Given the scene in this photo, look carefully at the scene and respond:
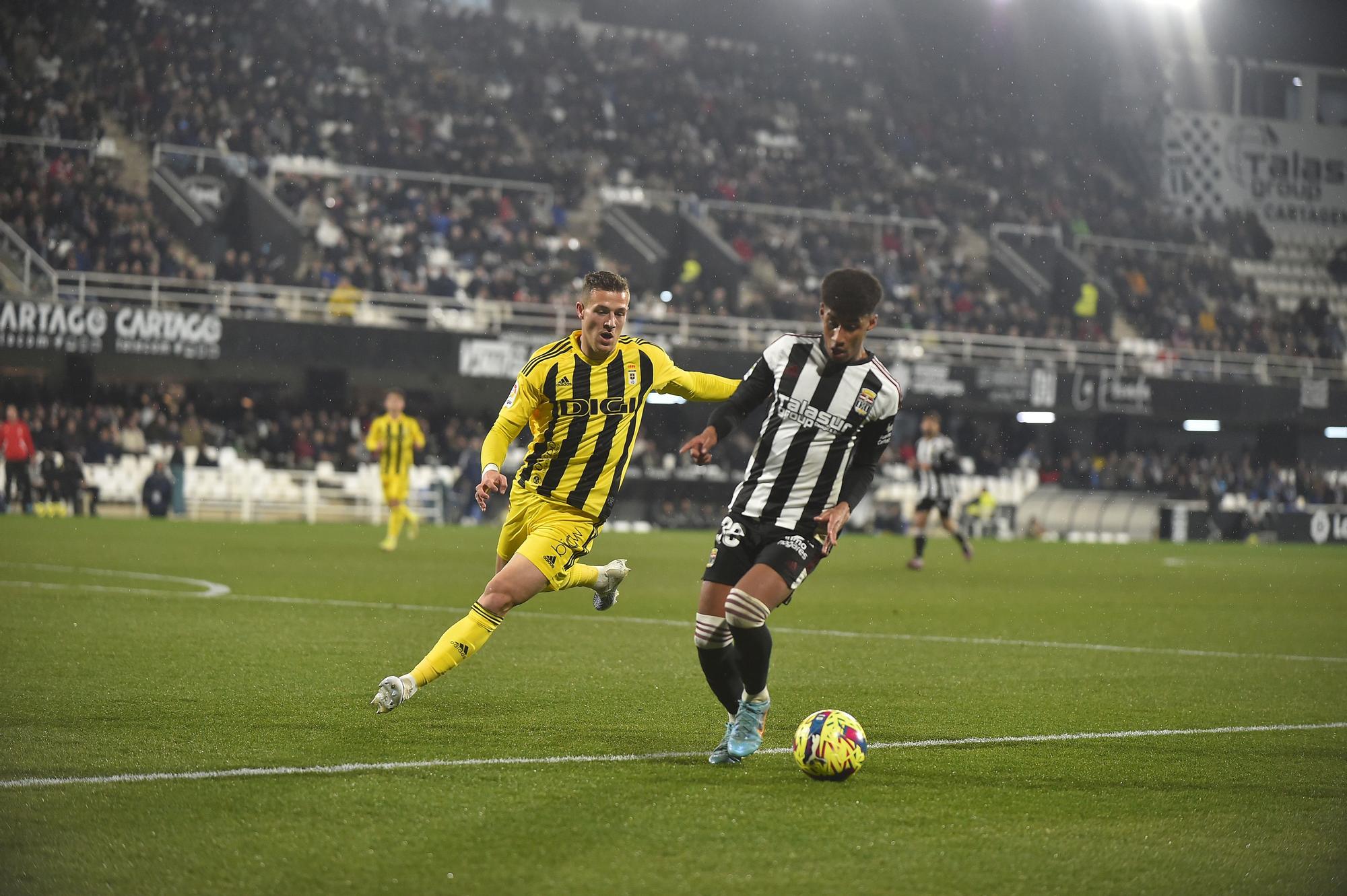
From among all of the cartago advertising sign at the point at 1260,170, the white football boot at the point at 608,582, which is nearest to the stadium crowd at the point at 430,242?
the cartago advertising sign at the point at 1260,170

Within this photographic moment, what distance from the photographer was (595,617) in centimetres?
1252

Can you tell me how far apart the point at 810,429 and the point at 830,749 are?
131 cm

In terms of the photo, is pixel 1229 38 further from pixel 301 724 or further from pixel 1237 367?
pixel 301 724

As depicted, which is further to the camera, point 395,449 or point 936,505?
point 395,449

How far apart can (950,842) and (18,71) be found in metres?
33.2

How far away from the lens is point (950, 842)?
4.73m

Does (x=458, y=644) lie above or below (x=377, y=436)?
below

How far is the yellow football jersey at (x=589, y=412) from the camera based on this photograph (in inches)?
278

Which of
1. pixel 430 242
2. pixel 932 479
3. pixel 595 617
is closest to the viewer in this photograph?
pixel 595 617

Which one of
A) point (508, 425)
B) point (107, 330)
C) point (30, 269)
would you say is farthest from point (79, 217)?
point (508, 425)

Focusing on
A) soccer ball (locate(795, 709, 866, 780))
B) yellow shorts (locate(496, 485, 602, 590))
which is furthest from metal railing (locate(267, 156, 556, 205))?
A: soccer ball (locate(795, 709, 866, 780))

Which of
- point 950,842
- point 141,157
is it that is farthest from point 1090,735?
point 141,157

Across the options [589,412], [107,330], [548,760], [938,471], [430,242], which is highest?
[430,242]

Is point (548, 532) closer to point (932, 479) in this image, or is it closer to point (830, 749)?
point (830, 749)
